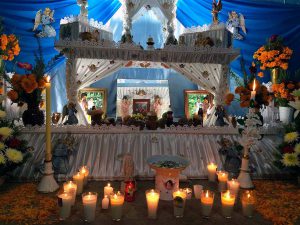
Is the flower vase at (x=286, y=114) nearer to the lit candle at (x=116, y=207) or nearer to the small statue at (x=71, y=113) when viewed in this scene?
the small statue at (x=71, y=113)

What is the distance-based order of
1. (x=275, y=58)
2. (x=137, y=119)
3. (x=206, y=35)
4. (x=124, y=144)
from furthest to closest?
(x=275, y=58), (x=206, y=35), (x=137, y=119), (x=124, y=144)

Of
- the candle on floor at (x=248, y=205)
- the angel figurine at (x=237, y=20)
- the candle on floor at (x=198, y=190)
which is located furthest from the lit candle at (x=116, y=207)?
the angel figurine at (x=237, y=20)

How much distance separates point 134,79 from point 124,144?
Answer: 2.50m

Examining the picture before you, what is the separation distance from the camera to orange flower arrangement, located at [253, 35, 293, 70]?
652 centimetres

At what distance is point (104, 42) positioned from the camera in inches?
212

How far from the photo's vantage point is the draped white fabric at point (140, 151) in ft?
14.6

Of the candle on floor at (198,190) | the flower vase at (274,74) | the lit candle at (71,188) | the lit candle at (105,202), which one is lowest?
the lit candle at (105,202)

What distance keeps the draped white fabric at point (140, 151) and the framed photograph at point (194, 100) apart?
1459mm

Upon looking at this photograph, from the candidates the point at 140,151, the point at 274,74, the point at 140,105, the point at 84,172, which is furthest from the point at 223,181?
the point at 274,74

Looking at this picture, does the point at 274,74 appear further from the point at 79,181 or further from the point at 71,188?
the point at 71,188

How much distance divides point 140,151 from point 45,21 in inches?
139

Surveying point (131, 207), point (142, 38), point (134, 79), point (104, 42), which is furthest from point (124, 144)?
point (142, 38)

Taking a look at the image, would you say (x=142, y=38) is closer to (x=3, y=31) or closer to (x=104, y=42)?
(x=104, y=42)

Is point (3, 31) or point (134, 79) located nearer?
point (3, 31)
